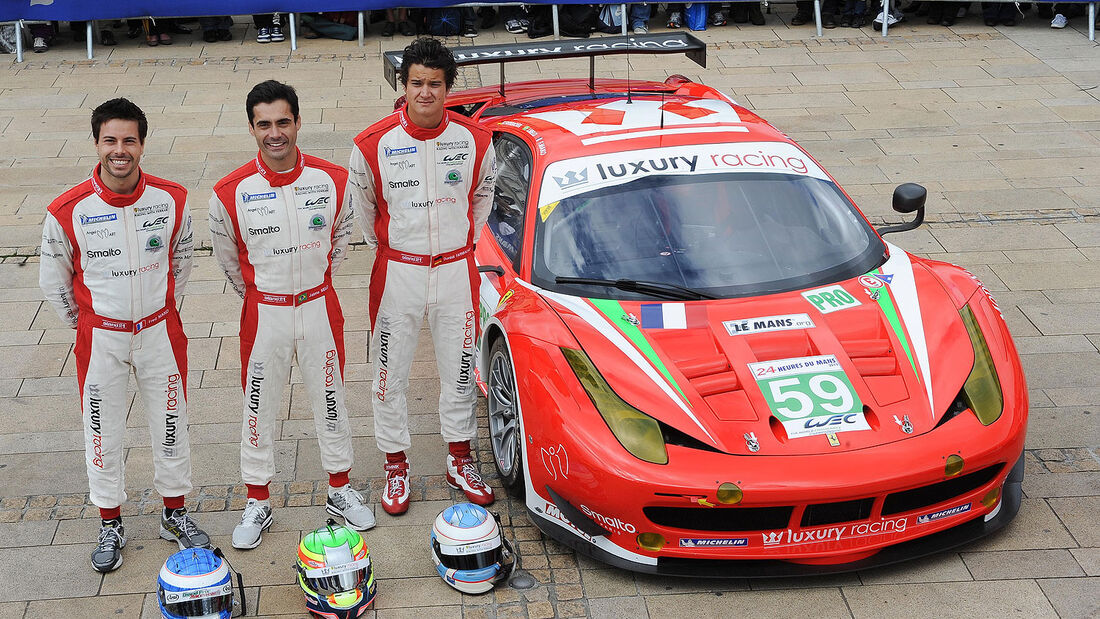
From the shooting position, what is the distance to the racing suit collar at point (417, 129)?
194 inches

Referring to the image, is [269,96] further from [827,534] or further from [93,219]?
[827,534]

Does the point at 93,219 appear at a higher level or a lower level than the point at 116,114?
lower

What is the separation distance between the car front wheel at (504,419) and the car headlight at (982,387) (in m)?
1.81

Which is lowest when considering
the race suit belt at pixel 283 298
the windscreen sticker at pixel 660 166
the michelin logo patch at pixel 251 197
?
the race suit belt at pixel 283 298

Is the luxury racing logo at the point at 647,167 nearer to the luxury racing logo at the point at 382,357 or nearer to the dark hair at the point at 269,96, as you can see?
the luxury racing logo at the point at 382,357

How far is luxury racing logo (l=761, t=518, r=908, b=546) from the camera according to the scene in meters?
4.28

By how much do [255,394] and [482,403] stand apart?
1.60 m

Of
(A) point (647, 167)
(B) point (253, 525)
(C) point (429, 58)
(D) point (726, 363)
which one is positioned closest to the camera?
(D) point (726, 363)

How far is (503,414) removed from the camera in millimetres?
5176

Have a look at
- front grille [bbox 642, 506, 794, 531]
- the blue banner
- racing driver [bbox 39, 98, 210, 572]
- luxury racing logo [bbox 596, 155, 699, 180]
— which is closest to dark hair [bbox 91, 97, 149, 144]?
racing driver [bbox 39, 98, 210, 572]

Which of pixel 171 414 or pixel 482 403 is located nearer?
pixel 171 414

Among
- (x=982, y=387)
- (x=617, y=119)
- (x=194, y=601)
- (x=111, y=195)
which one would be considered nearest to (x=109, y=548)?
(x=194, y=601)

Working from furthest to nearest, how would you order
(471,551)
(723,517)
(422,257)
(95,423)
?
(422,257) → (95,423) → (471,551) → (723,517)

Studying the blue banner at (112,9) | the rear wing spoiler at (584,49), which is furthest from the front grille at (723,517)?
the blue banner at (112,9)
